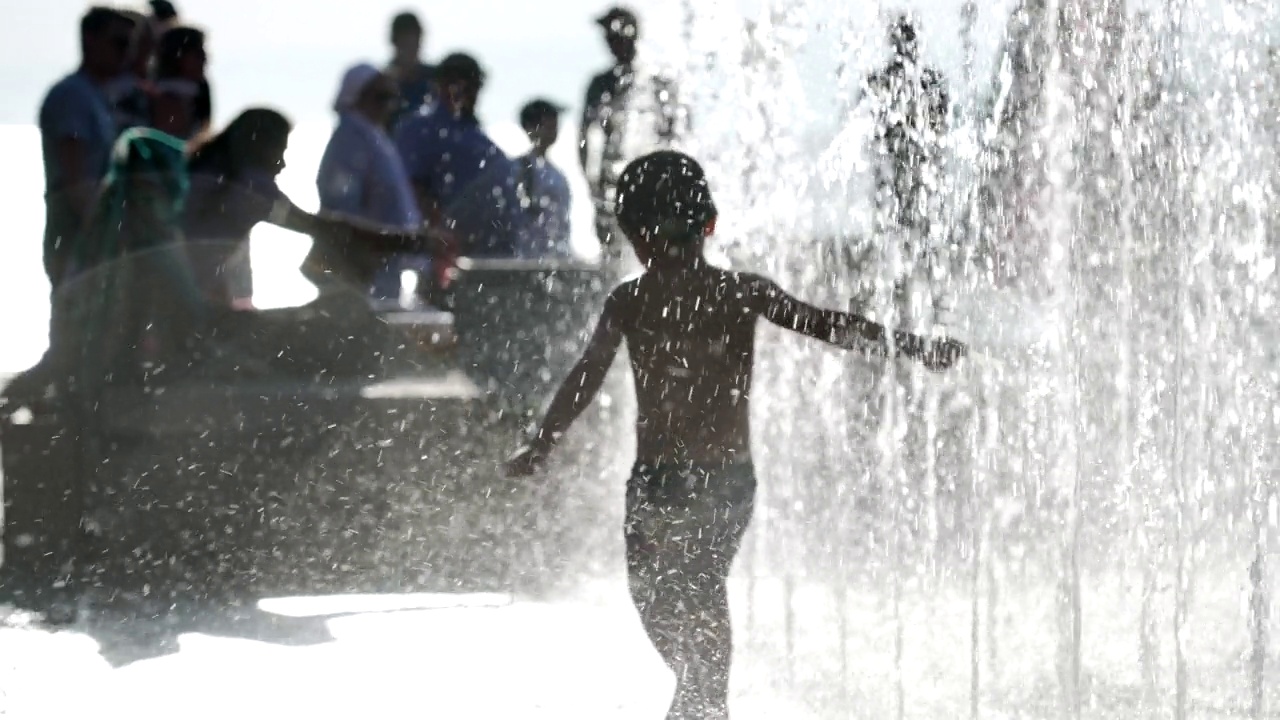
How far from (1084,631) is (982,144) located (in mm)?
1482

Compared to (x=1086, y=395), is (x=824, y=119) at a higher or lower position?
higher

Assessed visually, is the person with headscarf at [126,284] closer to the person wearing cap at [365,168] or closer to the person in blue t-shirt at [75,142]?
the person in blue t-shirt at [75,142]

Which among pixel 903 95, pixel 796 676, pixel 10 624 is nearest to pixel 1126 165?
pixel 903 95

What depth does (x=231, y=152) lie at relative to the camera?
472 centimetres

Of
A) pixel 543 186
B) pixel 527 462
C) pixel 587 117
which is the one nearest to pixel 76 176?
pixel 543 186

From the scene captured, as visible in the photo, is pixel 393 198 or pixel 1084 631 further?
pixel 393 198

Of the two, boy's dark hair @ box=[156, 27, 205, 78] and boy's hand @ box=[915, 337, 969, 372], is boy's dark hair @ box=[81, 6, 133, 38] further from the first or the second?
boy's hand @ box=[915, 337, 969, 372]

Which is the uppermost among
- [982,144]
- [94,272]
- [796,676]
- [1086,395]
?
[982,144]

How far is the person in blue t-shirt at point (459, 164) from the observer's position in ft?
16.5

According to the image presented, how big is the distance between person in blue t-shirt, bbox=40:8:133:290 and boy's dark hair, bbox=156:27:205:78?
229mm

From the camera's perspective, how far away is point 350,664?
345 centimetres

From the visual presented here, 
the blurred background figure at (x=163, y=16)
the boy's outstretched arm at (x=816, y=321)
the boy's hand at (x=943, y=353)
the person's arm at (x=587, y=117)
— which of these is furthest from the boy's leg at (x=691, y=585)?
the blurred background figure at (x=163, y=16)

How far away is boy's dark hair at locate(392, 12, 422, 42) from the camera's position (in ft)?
17.4

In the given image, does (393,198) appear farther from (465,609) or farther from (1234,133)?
(1234,133)
